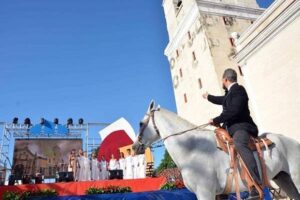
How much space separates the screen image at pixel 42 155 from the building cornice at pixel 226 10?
1881 centimetres

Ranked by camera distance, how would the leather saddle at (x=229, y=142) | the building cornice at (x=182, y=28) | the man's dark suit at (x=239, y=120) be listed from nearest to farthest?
1. the man's dark suit at (x=239, y=120)
2. the leather saddle at (x=229, y=142)
3. the building cornice at (x=182, y=28)

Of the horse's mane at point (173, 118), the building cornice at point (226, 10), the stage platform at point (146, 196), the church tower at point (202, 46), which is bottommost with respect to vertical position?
the stage platform at point (146, 196)

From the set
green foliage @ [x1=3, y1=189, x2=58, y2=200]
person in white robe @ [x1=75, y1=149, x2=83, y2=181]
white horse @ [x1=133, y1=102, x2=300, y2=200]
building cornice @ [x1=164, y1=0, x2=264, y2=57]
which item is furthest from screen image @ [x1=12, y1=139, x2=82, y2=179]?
white horse @ [x1=133, y1=102, x2=300, y2=200]

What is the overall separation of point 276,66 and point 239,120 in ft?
45.5

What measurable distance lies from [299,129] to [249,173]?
12775 mm

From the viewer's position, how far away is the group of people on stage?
53.2 feet

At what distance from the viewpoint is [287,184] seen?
4574mm

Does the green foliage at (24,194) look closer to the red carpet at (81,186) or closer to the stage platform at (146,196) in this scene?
the red carpet at (81,186)

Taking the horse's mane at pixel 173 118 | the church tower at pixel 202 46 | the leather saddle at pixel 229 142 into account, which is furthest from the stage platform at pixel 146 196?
the church tower at pixel 202 46

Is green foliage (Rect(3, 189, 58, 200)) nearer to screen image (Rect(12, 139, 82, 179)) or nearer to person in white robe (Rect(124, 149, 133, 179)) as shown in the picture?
person in white robe (Rect(124, 149, 133, 179))

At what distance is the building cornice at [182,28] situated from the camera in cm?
2783

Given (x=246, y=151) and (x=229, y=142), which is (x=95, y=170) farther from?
(x=246, y=151)

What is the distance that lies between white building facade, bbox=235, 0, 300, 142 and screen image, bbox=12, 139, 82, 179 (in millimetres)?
17622

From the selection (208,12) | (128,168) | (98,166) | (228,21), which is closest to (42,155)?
(98,166)
